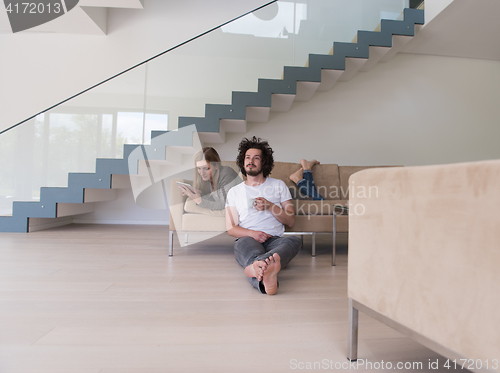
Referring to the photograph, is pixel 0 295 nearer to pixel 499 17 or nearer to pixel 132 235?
pixel 132 235

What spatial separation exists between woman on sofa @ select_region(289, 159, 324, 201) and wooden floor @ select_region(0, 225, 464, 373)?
0.85m

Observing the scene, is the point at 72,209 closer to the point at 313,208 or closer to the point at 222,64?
the point at 222,64

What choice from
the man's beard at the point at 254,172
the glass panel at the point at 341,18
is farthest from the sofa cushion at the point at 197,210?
the glass panel at the point at 341,18

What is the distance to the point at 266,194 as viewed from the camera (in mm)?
2014

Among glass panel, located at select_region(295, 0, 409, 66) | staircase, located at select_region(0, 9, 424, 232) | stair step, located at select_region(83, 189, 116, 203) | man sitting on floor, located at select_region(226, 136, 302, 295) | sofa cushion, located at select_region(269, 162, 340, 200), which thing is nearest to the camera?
man sitting on floor, located at select_region(226, 136, 302, 295)

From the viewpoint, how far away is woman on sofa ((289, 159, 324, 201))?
2.84 m

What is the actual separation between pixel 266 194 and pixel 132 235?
198cm

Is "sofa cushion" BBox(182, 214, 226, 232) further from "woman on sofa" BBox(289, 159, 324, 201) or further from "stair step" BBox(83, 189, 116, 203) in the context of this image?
"stair step" BBox(83, 189, 116, 203)

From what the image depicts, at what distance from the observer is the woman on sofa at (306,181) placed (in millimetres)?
2838

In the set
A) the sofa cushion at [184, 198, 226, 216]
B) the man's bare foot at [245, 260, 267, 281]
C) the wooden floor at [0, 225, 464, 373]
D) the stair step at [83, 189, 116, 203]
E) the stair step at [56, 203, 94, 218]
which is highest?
the stair step at [83, 189, 116, 203]

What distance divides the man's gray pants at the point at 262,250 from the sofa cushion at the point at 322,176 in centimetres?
118

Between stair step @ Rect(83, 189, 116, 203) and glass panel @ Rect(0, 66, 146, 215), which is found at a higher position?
glass panel @ Rect(0, 66, 146, 215)

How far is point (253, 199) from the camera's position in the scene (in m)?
1.96

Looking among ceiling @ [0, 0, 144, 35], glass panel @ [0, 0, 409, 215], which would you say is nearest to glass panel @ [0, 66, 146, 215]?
glass panel @ [0, 0, 409, 215]
